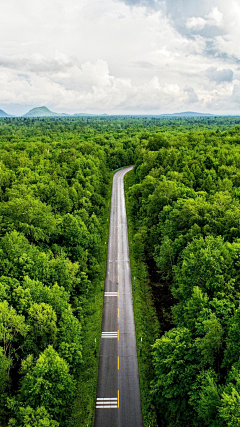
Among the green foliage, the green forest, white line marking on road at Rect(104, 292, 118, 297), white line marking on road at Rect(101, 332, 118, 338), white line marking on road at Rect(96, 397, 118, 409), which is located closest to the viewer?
the green forest

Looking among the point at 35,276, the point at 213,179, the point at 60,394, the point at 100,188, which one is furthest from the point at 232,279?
the point at 100,188

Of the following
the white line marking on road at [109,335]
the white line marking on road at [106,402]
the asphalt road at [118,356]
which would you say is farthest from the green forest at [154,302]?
the white line marking on road at [109,335]

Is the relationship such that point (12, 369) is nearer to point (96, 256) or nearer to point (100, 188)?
point (96, 256)

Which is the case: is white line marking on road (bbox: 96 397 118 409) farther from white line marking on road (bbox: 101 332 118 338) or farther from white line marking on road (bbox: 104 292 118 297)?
white line marking on road (bbox: 104 292 118 297)

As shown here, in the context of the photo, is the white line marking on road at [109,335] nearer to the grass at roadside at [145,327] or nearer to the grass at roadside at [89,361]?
the grass at roadside at [89,361]

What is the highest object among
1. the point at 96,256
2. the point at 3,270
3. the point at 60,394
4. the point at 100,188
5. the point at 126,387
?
the point at 100,188

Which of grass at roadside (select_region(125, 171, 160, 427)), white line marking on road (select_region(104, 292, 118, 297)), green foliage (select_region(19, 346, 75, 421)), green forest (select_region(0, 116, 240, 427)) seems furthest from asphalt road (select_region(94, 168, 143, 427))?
green foliage (select_region(19, 346, 75, 421))

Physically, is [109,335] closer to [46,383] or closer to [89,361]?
[89,361]
